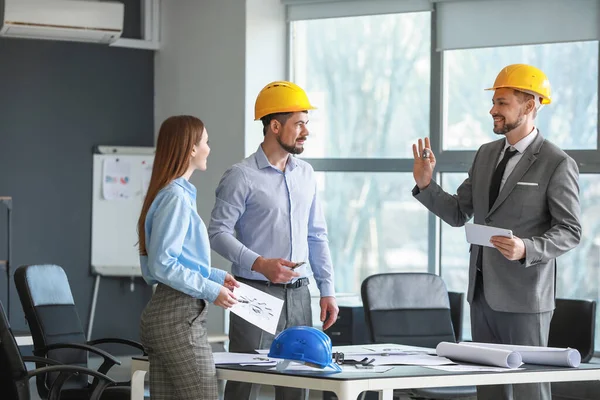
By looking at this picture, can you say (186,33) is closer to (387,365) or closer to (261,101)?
(261,101)

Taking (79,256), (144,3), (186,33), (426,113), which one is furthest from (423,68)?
(79,256)

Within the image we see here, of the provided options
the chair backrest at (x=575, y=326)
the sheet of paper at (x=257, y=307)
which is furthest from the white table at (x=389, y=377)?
the chair backrest at (x=575, y=326)

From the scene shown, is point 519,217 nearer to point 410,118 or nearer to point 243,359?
point 243,359

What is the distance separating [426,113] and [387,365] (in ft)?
12.2

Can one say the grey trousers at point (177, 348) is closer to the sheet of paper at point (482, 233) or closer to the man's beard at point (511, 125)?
the sheet of paper at point (482, 233)

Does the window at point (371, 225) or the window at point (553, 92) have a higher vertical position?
the window at point (553, 92)

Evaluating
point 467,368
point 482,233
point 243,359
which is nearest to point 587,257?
point 482,233

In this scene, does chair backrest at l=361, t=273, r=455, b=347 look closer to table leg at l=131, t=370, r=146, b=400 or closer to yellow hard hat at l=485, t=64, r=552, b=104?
yellow hard hat at l=485, t=64, r=552, b=104

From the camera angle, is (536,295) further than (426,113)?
No

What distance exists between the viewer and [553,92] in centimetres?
615

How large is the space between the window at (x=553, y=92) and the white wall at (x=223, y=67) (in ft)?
4.63

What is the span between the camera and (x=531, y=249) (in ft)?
12.2

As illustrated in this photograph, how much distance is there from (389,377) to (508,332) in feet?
3.38

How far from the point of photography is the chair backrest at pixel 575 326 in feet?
17.8
